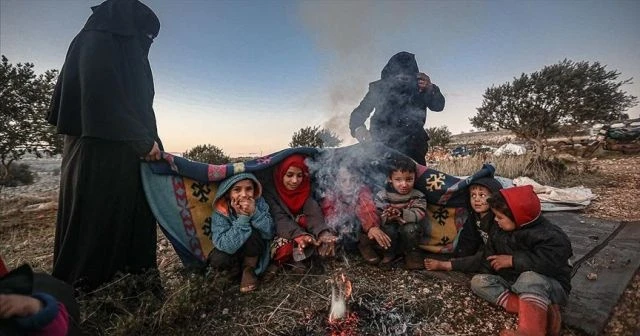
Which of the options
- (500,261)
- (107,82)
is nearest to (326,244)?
(500,261)

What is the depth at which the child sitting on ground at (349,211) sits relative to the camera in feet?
10.3

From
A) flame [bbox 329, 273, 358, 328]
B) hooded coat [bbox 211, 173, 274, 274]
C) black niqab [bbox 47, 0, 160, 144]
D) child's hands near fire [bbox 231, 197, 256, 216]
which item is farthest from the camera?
child's hands near fire [bbox 231, 197, 256, 216]

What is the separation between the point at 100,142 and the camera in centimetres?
236

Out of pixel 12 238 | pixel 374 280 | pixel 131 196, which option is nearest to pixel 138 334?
pixel 131 196

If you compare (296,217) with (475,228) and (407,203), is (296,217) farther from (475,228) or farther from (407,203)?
(475,228)

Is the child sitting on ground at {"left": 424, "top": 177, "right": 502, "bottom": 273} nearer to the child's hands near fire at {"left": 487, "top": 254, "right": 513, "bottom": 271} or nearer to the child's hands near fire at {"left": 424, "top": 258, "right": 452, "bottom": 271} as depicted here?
the child's hands near fire at {"left": 424, "top": 258, "right": 452, "bottom": 271}

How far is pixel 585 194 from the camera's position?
6039 mm

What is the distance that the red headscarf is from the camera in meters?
3.14

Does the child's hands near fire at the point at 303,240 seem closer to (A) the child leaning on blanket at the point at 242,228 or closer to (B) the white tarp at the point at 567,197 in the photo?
(A) the child leaning on blanket at the point at 242,228

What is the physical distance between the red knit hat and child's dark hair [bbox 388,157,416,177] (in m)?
1.02

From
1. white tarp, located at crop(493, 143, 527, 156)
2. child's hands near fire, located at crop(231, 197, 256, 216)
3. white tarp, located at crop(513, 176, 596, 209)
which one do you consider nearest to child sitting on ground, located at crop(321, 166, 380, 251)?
child's hands near fire, located at crop(231, 197, 256, 216)

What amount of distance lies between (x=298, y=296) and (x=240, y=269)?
27.4 inches

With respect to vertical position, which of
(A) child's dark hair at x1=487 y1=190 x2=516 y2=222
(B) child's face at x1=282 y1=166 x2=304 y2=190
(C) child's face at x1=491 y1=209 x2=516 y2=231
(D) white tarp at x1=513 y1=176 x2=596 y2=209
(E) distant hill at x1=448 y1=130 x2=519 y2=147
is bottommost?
(D) white tarp at x1=513 y1=176 x2=596 y2=209

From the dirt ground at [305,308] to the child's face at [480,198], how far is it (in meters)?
0.80
